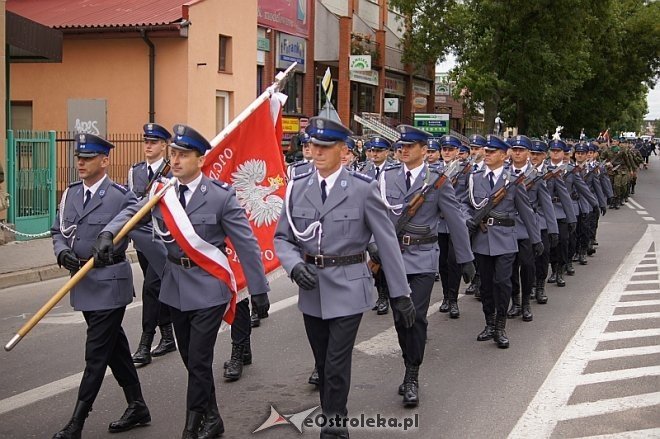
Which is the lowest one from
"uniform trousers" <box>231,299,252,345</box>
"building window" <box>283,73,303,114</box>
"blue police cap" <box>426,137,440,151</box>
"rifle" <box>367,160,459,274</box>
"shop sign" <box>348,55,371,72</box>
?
"uniform trousers" <box>231,299,252,345</box>

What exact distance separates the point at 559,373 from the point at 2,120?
443 inches

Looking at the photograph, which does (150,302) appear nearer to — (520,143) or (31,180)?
(520,143)

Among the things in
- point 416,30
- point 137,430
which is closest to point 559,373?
point 137,430

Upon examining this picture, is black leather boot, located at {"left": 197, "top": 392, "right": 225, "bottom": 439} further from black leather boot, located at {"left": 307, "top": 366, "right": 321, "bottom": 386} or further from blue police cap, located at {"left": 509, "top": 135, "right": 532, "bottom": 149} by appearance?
blue police cap, located at {"left": 509, "top": 135, "right": 532, "bottom": 149}

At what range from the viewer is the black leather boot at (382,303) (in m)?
9.96

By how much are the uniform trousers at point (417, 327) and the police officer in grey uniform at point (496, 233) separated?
1.87m

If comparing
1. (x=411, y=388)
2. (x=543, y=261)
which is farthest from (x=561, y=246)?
(x=411, y=388)

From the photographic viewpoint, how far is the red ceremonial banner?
22.4 feet

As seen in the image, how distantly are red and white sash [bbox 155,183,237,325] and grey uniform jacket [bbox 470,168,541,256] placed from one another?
372cm

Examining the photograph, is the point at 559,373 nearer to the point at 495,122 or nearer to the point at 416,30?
the point at 495,122

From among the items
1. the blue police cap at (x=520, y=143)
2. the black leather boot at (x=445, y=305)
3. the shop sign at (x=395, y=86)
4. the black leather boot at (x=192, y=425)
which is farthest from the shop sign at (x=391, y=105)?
the black leather boot at (x=192, y=425)

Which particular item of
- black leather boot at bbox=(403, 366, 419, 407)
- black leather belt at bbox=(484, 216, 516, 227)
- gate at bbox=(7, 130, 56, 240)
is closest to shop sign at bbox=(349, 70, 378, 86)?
gate at bbox=(7, 130, 56, 240)

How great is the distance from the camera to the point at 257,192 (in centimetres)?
744

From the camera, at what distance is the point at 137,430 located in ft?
19.0
